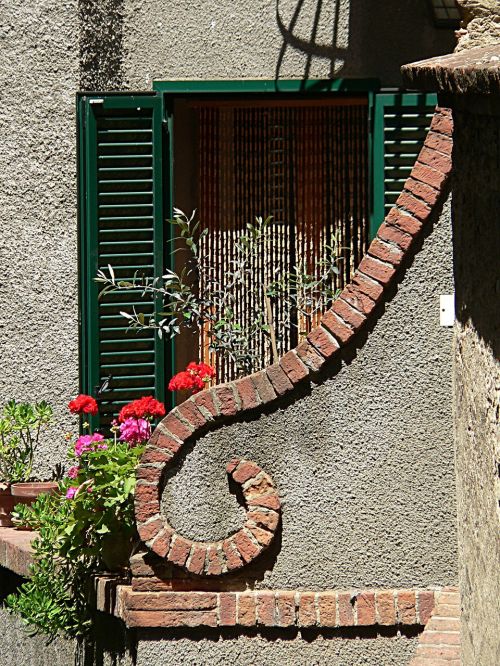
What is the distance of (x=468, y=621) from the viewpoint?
459 centimetres

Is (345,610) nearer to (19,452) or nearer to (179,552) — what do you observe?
(179,552)

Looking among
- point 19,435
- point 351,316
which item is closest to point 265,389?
point 351,316

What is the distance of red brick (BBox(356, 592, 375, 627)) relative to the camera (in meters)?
6.21

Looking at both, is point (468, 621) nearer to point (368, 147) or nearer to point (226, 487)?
point (226, 487)

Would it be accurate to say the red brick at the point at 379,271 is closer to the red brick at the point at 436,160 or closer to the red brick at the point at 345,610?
the red brick at the point at 436,160

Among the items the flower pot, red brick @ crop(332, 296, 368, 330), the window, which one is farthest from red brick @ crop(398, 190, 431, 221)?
the flower pot

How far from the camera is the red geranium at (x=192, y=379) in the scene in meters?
7.07

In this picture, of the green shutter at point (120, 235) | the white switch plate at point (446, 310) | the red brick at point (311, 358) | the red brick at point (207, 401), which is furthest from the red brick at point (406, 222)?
the green shutter at point (120, 235)

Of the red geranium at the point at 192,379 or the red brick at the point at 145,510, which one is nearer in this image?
the red brick at the point at 145,510

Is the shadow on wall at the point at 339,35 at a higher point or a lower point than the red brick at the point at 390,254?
higher

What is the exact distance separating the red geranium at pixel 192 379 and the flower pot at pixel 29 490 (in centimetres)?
118

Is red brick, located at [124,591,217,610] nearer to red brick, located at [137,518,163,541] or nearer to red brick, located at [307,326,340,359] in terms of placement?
red brick, located at [137,518,163,541]

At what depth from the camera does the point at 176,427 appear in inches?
249

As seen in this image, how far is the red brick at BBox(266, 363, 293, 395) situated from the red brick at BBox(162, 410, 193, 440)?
1.28 feet
